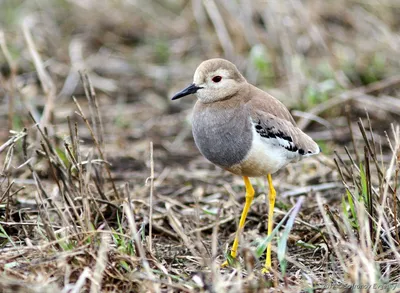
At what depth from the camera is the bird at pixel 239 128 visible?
403cm

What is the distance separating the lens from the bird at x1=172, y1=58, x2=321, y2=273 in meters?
4.03

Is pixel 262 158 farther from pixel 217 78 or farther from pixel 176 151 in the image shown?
pixel 176 151

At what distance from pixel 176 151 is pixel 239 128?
2526mm

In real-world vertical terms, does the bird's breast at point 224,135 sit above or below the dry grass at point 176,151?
above

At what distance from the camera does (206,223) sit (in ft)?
15.8

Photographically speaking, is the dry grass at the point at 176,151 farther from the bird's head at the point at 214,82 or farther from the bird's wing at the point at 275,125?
the bird's head at the point at 214,82

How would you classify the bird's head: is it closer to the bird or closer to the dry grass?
the bird

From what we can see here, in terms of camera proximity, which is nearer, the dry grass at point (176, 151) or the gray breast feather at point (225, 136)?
the dry grass at point (176, 151)

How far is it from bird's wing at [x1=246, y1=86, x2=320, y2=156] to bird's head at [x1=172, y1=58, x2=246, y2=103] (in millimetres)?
176

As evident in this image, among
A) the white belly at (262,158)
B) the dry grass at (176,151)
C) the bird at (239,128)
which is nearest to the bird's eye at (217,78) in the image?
the bird at (239,128)

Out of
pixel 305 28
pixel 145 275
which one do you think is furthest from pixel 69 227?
pixel 305 28

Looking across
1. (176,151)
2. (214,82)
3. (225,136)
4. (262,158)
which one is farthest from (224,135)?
(176,151)

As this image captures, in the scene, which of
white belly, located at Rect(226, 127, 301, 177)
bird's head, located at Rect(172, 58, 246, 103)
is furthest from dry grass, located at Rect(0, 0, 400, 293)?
bird's head, located at Rect(172, 58, 246, 103)

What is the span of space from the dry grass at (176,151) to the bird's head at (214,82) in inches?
24.7
